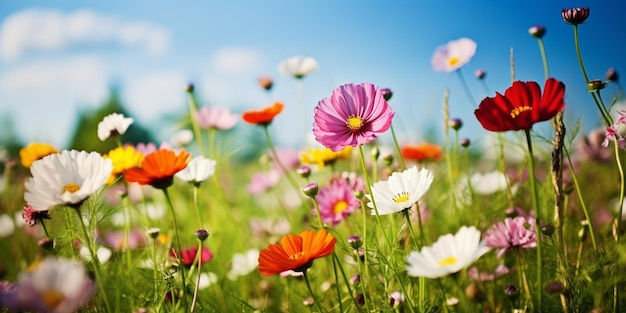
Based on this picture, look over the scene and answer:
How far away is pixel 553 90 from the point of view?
1.93ft

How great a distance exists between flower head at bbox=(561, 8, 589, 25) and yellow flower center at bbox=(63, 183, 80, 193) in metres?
0.76

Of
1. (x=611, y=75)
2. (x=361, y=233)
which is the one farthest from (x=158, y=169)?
(x=611, y=75)

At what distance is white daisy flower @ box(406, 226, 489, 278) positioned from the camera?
0.58 m

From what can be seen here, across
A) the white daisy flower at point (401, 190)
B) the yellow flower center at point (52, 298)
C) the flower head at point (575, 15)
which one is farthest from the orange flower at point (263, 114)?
the yellow flower center at point (52, 298)

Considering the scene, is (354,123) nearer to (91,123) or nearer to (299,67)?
(299,67)

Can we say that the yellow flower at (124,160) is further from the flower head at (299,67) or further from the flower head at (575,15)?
the flower head at (575,15)

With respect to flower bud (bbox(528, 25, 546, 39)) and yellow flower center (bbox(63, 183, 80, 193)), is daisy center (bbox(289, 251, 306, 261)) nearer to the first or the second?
yellow flower center (bbox(63, 183, 80, 193))

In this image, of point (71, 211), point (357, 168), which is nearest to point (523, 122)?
point (71, 211)

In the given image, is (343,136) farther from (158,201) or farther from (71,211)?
(158,201)

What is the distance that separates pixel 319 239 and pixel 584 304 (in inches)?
17.7

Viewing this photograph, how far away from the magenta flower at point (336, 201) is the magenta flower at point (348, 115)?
316 mm

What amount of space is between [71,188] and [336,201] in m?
0.54

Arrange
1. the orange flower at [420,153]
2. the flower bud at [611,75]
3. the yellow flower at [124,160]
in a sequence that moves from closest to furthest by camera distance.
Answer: the yellow flower at [124,160] < the flower bud at [611,75] < the orange flower at [420,153]

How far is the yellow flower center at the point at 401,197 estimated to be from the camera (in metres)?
0.73
